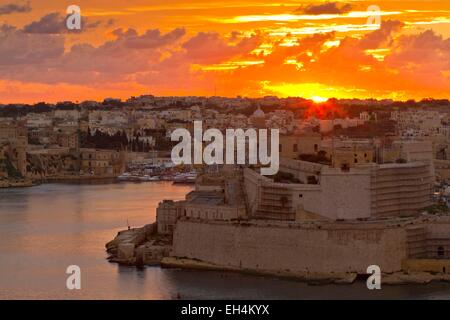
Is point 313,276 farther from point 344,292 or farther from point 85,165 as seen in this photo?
point 85,165

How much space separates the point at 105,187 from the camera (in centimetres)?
3238

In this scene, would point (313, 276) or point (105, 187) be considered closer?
point (313, 276)

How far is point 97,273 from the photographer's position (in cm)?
1559

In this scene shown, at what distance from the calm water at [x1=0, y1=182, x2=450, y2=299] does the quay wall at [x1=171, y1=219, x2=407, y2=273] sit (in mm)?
361

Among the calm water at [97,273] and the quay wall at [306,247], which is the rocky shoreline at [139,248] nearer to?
the calm water at [97,273]

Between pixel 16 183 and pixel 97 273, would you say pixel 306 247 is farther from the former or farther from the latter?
pixel 16 183

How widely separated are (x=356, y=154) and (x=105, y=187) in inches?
550

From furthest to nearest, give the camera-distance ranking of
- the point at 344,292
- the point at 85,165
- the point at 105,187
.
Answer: the point at 85,165 < the point at 105,187 < the point at 344,292
